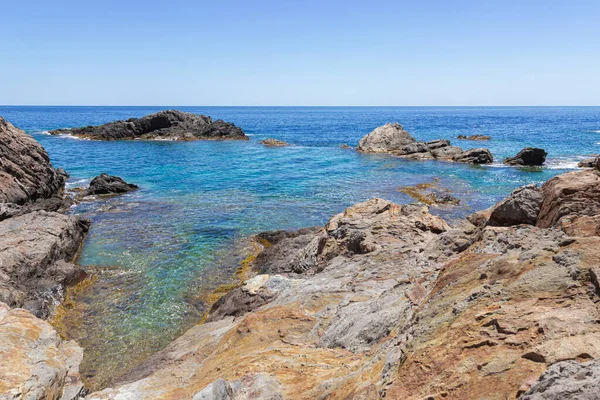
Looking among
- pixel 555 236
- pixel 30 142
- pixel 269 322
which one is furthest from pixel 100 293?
pixel 30 142

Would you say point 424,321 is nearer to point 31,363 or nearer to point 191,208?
point 31,363

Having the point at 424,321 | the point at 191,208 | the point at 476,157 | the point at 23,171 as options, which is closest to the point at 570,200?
the point at 424,321

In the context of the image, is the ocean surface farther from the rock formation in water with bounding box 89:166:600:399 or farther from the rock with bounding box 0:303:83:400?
the rock with bounding box 0:303:83:400

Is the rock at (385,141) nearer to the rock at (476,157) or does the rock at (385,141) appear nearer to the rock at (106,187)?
the rock at (476,157)

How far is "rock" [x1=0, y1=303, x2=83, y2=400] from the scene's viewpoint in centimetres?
696

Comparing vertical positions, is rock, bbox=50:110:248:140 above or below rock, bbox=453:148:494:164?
above

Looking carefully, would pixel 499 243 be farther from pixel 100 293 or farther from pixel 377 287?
pixel 100 293

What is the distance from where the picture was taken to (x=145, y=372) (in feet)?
34.9

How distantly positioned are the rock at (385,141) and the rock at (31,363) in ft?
195

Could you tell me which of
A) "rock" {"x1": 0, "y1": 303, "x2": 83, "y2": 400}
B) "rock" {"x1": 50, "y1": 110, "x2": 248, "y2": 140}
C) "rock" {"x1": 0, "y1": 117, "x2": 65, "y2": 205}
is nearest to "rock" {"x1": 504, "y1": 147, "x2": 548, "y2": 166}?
"rock" {"x1": 0, "y1": 117, "x2": 65, "y2": 205}

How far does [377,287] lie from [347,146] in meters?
64.0

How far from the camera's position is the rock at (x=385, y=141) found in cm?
6544

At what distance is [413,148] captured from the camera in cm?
6072

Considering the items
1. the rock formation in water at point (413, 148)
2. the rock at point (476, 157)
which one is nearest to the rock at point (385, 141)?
the rock formation in water at point (413, 148)
